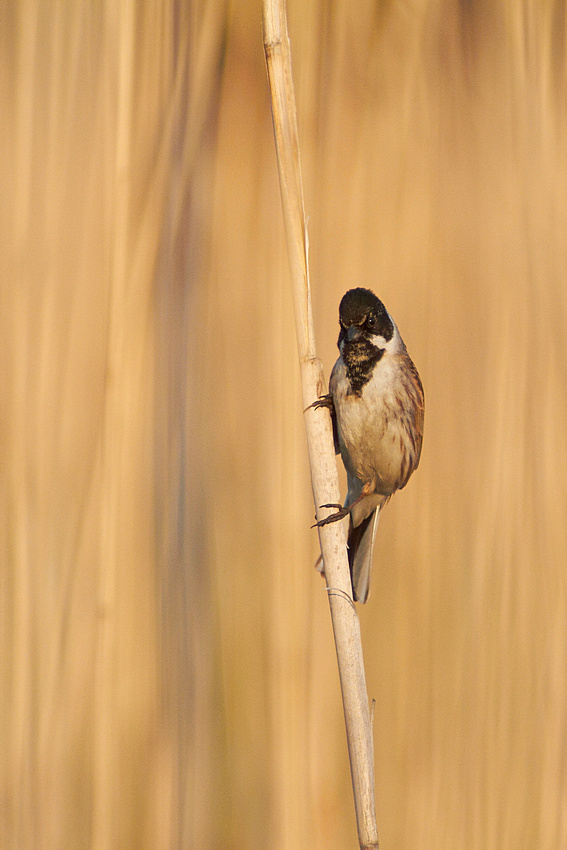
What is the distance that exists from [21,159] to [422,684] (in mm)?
1449

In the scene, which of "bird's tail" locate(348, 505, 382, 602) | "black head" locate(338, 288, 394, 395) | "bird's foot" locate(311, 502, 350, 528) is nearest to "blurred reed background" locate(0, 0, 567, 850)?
"bird's tail" locate(348, 505, 382, 602)

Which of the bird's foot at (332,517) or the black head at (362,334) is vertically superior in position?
the black head at (362,334)

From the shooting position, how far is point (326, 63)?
141 cm

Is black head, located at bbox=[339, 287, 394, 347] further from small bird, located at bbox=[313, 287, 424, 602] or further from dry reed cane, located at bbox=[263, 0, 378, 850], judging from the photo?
dry reed cane, located at bbox=[263, 0, 378, 850]

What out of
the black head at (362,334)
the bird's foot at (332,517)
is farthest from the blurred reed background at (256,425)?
the bird's foot at (332,517)

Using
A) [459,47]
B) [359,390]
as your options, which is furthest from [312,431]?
[459,47]

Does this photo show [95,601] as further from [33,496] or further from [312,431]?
[312,431]

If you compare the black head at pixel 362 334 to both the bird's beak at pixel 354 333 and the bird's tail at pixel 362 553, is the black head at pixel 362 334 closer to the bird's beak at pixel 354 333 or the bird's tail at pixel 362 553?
the bird's beak at pixel 354 333

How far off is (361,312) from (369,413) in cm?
21

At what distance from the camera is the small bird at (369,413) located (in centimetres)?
111

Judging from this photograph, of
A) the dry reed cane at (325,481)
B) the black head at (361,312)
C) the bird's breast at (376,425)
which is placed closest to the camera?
the dry reed cane at (325,481)

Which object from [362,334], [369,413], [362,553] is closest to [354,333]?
A: [362,334]

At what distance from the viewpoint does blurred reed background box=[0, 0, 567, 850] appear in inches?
48.9

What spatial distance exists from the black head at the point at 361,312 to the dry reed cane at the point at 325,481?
0.22m
